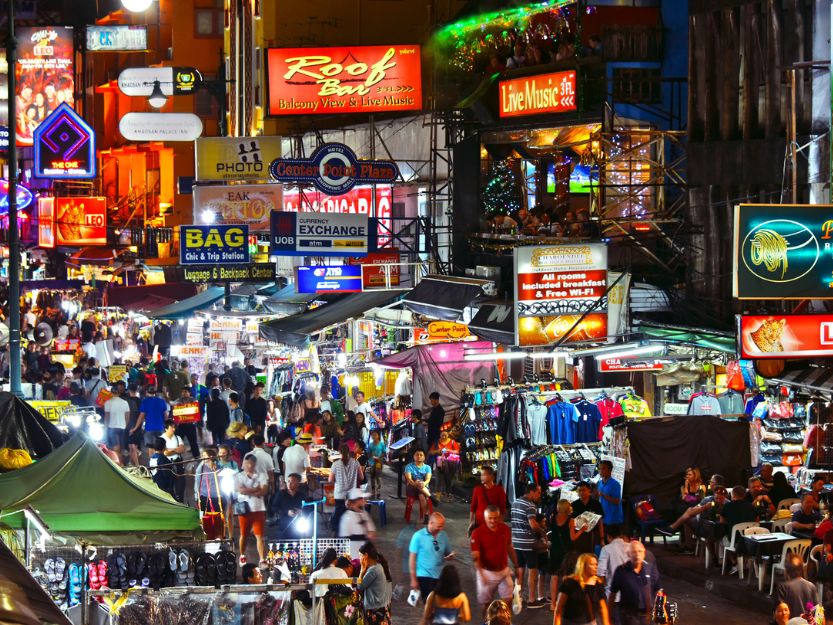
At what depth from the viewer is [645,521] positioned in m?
19.2

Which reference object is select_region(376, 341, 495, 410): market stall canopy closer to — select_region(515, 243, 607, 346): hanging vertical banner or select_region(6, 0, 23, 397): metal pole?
select_region(515, 243, 607, 346): hanging vertical banner

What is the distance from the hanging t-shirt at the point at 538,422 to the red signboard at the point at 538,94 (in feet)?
24.1

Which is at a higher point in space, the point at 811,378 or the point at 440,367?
the point at 811,378

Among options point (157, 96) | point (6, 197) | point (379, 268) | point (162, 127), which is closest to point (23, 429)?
point (379, 268)

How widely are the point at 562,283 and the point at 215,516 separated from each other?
666 cm

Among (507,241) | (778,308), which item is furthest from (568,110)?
(778,308)

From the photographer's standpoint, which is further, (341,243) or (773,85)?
(341,243)

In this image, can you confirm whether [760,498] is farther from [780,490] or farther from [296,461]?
[296,461]

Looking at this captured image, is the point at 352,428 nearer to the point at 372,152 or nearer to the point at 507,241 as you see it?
the point at 507,241

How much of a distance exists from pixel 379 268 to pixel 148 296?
11.8m

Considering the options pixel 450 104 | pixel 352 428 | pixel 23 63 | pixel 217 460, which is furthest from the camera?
pixel 23 63

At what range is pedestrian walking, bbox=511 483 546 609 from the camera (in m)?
15.9

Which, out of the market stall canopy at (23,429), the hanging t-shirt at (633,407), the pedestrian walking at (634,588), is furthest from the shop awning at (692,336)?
the market stall canopy at (23,429)

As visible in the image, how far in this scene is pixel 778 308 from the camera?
19.5 meters
